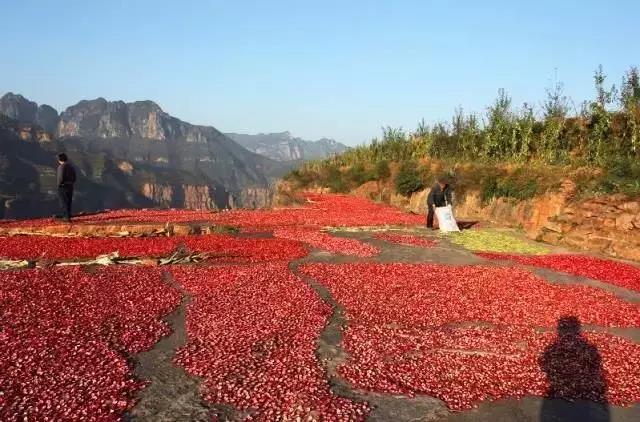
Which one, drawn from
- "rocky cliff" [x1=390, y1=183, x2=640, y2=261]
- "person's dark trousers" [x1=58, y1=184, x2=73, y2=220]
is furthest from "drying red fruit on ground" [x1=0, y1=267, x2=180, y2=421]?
"rocky cliff" [x1=390, y1=183, x2=640, y2=261]

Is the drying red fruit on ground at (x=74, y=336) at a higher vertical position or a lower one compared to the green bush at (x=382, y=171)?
lower

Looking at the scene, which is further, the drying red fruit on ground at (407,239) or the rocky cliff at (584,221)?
the drying red fruit on ground at (407,239)

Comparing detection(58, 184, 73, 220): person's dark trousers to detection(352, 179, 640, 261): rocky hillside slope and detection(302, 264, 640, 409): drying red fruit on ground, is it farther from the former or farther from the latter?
detection(352, 179, 640, 261): rocky hillside slope

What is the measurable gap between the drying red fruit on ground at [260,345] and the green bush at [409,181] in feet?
95.5

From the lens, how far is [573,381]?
894cm

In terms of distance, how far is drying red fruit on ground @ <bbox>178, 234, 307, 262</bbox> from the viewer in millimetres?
18875

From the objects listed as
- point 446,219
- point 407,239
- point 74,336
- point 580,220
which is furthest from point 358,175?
point 74,336

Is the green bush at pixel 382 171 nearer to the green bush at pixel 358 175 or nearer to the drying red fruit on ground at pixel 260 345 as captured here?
the green bush at pixel 358 175

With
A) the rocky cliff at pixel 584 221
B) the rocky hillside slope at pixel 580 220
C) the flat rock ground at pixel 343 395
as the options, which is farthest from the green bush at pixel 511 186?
the flat rock ground at pixel 343 395

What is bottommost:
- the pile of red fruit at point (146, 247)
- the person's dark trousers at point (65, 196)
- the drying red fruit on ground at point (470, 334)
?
the drying red fruit on ground at point (470, 334)

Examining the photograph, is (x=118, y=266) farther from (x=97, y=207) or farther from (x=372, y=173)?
(x=97, y=207)

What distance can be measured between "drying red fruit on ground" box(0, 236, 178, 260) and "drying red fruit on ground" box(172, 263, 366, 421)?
4.11 m

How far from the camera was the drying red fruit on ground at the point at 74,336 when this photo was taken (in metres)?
7.28

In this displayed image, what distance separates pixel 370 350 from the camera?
9.93m
